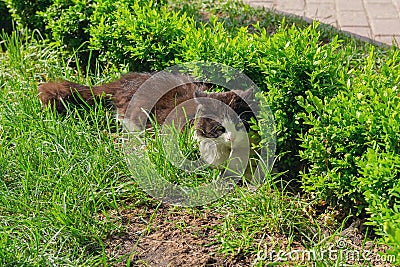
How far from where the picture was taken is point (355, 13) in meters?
6.75

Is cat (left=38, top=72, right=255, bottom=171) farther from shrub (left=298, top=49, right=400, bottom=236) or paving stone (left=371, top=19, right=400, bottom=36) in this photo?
paving stone (left=371, top=19, right=400, bottom=36)

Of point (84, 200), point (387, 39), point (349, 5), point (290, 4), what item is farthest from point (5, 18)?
point (387, 39)

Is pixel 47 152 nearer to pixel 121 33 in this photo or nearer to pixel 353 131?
pixel 121 33

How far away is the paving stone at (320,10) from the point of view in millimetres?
6688

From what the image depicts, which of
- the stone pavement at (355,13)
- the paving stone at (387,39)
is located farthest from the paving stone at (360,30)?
the paving stone at (387,39)

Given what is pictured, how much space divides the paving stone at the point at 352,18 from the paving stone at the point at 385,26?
11 cm

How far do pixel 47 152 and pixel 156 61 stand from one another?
1371 millimetres

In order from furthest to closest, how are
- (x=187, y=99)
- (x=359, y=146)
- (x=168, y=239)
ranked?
(x=187, y=99)
(x=168, y=239)
(x=359, y=146)

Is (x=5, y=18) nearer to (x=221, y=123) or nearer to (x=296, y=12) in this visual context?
(x=296, y=12)

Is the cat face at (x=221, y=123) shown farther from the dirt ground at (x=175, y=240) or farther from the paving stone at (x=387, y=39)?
the paving stone at (x=387, y=39)

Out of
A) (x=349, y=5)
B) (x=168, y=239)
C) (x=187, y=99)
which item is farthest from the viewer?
(x=349, y=5)

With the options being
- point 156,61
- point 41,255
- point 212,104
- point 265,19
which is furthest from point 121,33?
point 41,255

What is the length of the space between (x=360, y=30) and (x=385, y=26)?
327 millimetres

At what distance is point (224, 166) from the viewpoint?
13.6 ft
